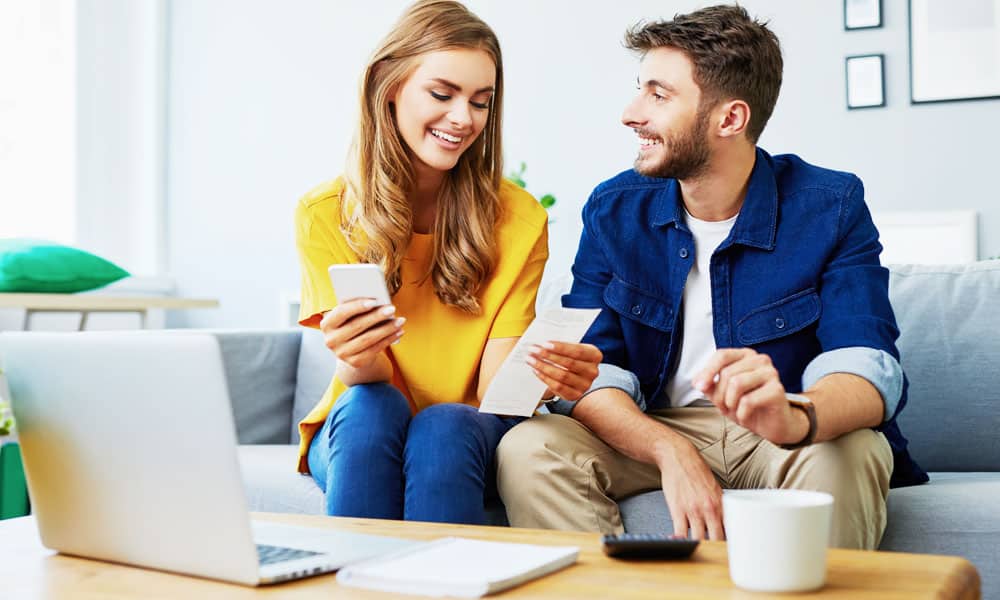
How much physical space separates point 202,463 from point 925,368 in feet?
4.67

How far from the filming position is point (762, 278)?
163 centimetres

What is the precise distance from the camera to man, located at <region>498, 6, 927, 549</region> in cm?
139

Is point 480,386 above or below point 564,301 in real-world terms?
below

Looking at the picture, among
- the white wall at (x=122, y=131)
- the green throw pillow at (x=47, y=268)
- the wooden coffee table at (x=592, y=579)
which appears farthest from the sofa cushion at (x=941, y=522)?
the white wall at (x=122, y=131)

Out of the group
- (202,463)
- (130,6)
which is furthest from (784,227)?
(130,6)

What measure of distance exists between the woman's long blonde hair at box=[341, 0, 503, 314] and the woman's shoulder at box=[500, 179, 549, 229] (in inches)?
0.9

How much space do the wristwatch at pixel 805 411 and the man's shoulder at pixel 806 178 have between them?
0.48 metres

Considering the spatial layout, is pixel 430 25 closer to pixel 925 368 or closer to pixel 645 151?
pixel 645 151

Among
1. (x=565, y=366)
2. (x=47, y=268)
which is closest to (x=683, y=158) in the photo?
(x=565, y=366)

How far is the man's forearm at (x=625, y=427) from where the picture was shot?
1.48 m

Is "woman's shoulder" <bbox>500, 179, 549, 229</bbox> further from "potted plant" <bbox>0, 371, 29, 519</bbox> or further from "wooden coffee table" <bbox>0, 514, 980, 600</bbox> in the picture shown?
"potted plant" <bbox>0, 371, 29, 519</bbox>

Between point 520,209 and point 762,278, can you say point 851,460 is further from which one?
point 520,209

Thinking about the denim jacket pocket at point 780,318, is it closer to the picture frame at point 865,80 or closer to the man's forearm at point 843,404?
the man's forearm at point 843,404

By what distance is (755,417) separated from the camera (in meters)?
1.23
